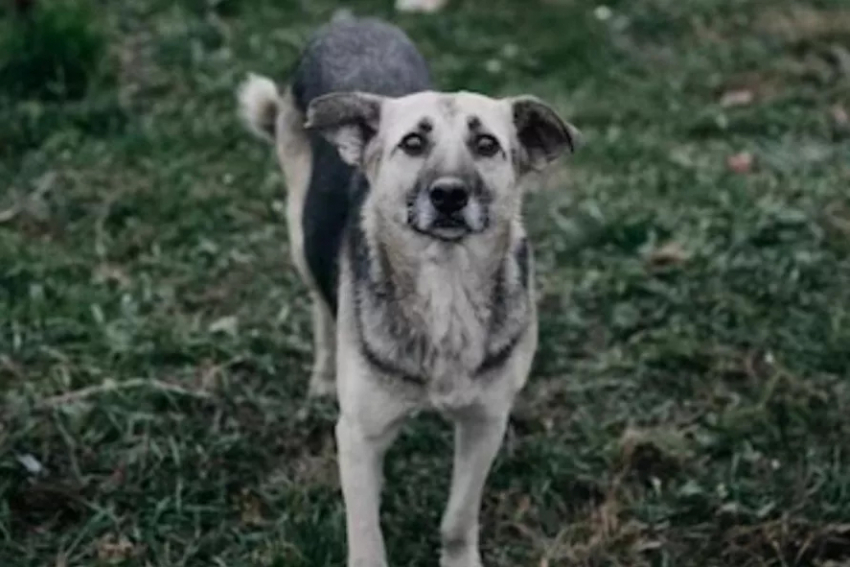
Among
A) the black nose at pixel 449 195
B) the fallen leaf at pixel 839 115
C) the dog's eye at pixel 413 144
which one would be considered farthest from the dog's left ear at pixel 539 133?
the fallen leaf at pixel 839 115

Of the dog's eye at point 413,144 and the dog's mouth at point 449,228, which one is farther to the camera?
the dog's eye at point 413,144

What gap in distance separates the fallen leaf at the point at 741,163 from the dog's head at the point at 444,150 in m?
2.97

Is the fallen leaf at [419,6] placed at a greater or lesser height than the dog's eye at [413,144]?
lesser

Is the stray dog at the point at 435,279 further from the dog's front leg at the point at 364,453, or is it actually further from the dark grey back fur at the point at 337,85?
the dark grey back fur at the point at 337,85

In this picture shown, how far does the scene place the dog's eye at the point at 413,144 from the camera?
4191 mm

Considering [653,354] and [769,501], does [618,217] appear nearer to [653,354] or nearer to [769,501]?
[653,354]

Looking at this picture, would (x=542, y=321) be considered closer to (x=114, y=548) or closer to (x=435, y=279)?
(x=435, y=279)

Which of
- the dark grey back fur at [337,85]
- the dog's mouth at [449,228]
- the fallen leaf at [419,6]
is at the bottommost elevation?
the fallen leaf at [419,6]

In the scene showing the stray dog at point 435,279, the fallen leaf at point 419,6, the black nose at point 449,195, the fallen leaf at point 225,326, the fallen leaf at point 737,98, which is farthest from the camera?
the fallen leaf at point 419,6

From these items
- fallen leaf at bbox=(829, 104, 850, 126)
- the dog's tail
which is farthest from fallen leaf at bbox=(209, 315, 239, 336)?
fallen leaf at bbox=(829, 104, 850, 126)

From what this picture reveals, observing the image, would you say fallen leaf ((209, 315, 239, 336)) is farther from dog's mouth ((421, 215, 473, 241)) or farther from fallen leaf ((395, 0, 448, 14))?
fallen leaf ((395, 0, 448, 14))

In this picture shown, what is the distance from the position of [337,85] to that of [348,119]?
87 cm

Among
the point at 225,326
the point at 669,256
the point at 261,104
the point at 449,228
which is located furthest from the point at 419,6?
the point at 449,228

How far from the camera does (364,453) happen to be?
448 centimetres
